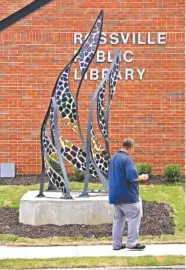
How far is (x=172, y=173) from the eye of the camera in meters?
17.0

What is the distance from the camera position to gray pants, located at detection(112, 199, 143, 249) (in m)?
10.1

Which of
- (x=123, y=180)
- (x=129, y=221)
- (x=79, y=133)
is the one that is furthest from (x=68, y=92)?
(x=129, y=221)

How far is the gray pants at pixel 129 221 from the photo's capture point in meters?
10.1

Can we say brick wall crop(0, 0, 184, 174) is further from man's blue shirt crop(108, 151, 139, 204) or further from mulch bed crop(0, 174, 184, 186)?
man's blue shirt crop(108, 151, 139, 204)

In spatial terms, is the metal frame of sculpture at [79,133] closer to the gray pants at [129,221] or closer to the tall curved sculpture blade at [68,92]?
the tall curved sculpture blade at [68,92]

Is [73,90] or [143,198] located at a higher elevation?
[73,90]

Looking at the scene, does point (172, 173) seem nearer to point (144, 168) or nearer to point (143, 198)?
point (144, 168)

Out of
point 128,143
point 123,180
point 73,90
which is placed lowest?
point 123,180

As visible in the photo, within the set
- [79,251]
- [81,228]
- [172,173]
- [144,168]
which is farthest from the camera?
[144,168]

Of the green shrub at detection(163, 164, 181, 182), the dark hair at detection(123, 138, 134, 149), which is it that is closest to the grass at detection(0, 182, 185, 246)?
the green shrub at detection(163, 164, 181, 182)

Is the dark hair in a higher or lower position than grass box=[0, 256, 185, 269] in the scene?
higher

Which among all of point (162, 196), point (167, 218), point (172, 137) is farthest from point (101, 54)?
point (167, 218)

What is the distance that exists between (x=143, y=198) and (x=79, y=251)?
4.17 metres

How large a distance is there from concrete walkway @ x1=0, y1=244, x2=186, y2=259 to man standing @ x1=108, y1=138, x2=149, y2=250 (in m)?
0.28
